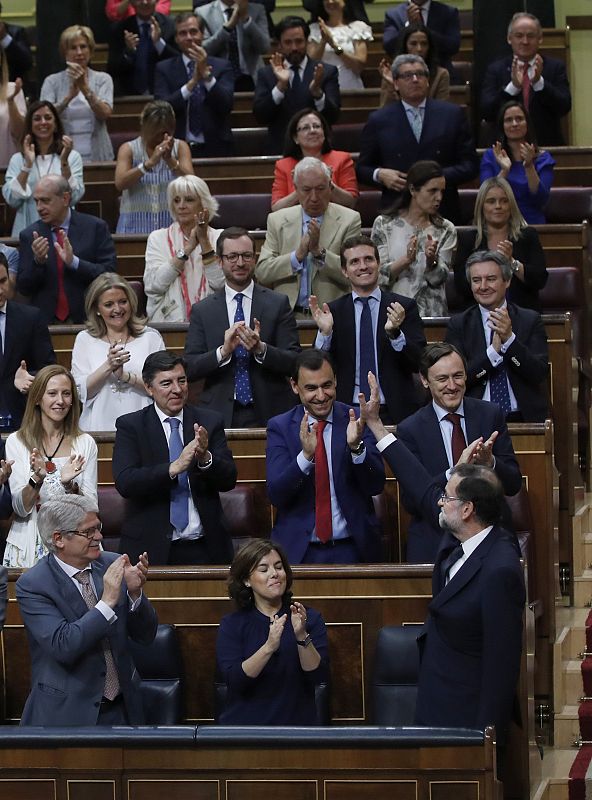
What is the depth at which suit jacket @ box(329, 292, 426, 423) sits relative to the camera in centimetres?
552

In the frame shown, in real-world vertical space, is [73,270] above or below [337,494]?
above

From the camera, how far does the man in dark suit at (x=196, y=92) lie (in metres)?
7.66

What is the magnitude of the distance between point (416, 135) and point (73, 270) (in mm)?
1641

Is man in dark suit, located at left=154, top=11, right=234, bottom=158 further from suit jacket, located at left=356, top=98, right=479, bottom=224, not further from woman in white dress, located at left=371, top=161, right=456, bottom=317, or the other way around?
woman in white dress, located at left=371, top=161, right=456, bottom=317

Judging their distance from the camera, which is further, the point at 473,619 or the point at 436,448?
the point at 436,448

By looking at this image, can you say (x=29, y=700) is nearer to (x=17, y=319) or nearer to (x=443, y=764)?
(x=443, y=764)

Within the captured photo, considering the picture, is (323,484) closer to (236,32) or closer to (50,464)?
(50,464)

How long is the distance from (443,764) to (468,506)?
67 cm

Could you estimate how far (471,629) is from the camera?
3975mm

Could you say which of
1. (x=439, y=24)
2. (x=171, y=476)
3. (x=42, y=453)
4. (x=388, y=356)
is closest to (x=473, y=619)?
(x=171, y=476)

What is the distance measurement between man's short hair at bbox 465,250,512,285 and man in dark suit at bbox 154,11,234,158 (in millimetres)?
2387

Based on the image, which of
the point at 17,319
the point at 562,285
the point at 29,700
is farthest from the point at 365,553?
the point at 562,285

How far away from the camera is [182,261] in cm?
618

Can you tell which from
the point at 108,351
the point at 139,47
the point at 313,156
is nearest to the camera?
the point at 108,351
